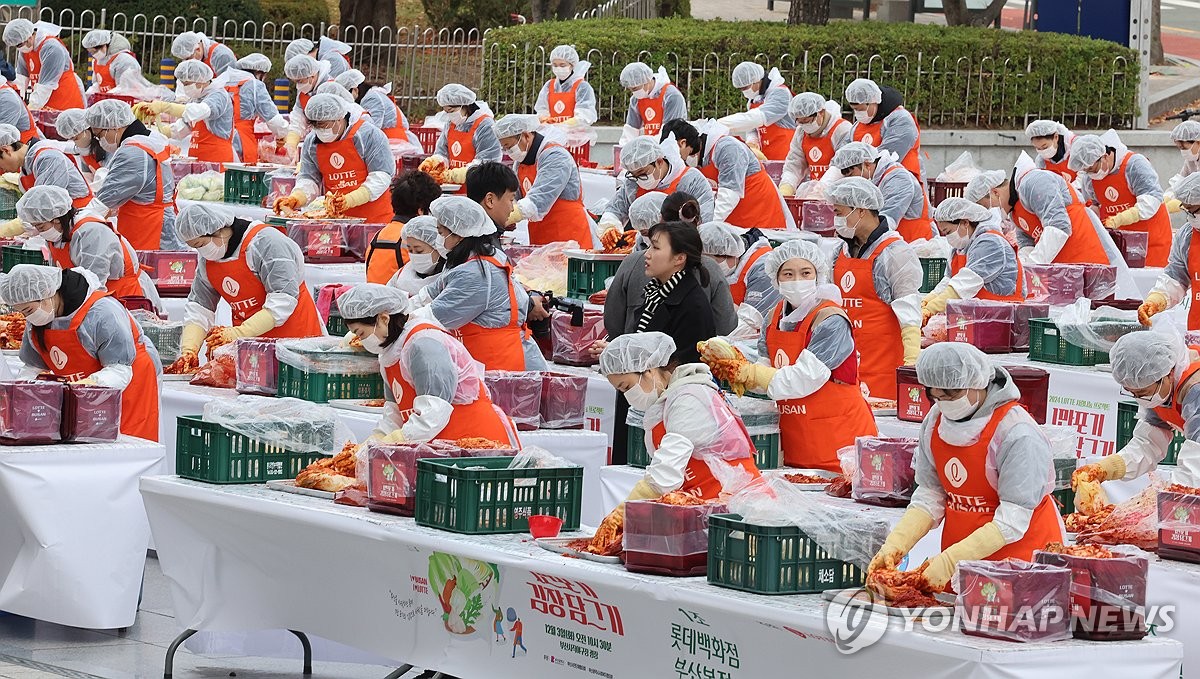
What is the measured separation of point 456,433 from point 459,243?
1705 millimetres

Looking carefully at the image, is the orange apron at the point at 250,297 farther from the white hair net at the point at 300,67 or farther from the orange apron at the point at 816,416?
the white hair net at the point at 300,67

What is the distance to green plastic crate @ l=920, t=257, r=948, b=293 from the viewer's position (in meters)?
13.4

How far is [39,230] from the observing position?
10.7 m

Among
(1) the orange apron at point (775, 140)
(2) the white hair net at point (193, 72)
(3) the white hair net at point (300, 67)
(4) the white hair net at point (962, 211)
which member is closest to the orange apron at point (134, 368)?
(4) the white hair net at point (962, 211)

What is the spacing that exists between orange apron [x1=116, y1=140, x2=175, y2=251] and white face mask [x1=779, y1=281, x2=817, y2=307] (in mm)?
6073

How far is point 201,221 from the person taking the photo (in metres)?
9.98

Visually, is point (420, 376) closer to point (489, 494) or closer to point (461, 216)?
point (489, 494)

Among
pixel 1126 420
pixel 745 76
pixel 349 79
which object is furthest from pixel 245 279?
pixel 349 79

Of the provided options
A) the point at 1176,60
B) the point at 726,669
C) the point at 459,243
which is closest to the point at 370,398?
the point at 459,243

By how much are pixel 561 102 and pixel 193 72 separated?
3.68 meters

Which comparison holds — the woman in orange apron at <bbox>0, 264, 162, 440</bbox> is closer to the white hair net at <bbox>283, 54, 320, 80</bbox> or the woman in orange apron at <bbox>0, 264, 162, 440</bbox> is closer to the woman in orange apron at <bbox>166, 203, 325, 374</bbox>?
the woman in orange apron at <bbox>166, 203, 325, 374</bbox>

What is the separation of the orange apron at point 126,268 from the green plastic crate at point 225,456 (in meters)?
2.98

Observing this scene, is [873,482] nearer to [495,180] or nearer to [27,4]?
[495,180]

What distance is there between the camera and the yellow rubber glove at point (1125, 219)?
50.6 ft
